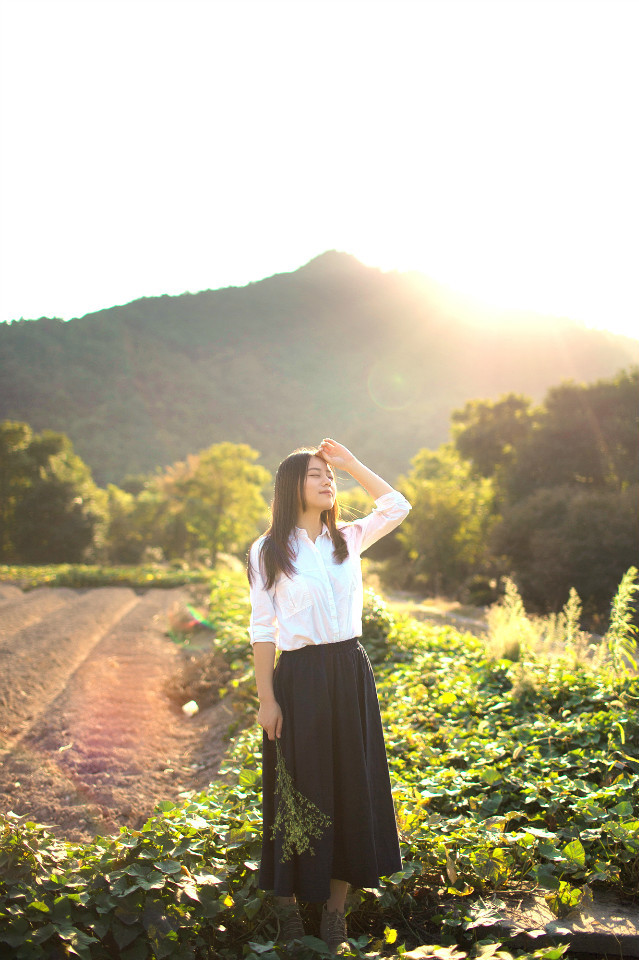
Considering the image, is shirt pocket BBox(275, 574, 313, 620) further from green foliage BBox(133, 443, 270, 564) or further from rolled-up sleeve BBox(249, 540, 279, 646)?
green foliage BBox(133, 443, 270, 564)

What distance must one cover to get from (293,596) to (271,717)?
0.47m

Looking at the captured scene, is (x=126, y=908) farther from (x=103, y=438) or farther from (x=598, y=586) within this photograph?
(x=103, y=438)

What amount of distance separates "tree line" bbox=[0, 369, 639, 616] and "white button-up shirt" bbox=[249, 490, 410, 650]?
1.68 metres

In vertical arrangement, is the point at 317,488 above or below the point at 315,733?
above

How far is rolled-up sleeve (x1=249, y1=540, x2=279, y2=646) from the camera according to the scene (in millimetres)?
2449

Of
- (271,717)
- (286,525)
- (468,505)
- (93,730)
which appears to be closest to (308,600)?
(286,525)

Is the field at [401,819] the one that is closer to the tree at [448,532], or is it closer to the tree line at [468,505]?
the tree line at [468,505]

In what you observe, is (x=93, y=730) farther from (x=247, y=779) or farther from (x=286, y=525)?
(x=286, y=525)

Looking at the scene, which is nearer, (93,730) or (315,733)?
(315,733)

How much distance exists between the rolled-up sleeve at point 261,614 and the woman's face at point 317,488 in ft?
1.16

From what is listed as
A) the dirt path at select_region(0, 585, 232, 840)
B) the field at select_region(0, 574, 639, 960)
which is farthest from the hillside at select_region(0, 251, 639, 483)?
the field at select_region(0, 574, 639, 960)

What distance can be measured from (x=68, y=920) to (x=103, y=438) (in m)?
71.4

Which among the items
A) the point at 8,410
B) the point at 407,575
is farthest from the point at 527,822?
the point at 8,410

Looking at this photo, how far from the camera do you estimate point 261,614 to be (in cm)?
247
